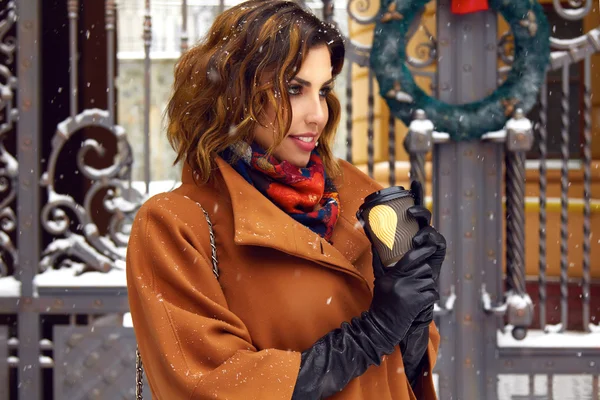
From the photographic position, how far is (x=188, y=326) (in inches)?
58.3

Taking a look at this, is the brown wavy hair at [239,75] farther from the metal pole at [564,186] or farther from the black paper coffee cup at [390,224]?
the metal pole at [564,186]

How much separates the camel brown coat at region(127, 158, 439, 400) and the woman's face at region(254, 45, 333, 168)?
0.13 meters

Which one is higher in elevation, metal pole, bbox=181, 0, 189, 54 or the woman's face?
metal pole, bbox=181, 0, 189, 54

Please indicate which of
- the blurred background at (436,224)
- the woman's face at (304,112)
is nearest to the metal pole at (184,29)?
the blurred background at (436,224)

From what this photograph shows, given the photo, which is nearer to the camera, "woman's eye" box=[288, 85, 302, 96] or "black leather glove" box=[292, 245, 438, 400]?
"black leather glove" box=[292, 245, 438, 400]

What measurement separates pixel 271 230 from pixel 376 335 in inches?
13.0

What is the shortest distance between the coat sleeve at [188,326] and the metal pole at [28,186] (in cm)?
247

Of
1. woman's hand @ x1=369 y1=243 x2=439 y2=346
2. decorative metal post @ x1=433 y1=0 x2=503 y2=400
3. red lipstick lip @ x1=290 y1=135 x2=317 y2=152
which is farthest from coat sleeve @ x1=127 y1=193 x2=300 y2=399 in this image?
decorative metal post @ x1=433 y1=0 x2=503 y2=400

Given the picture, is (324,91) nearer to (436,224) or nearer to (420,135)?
(420,135)

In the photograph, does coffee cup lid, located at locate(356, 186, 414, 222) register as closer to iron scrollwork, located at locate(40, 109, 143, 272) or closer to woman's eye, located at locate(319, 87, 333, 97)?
woman's eye, located at locate(319, 87, 333, 97)

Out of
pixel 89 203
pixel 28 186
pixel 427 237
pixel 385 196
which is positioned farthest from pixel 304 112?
pixel 28 186

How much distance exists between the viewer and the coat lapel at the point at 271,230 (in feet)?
5.14

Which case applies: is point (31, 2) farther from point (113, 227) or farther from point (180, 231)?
point (180, 231)

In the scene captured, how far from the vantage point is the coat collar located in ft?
5.15
